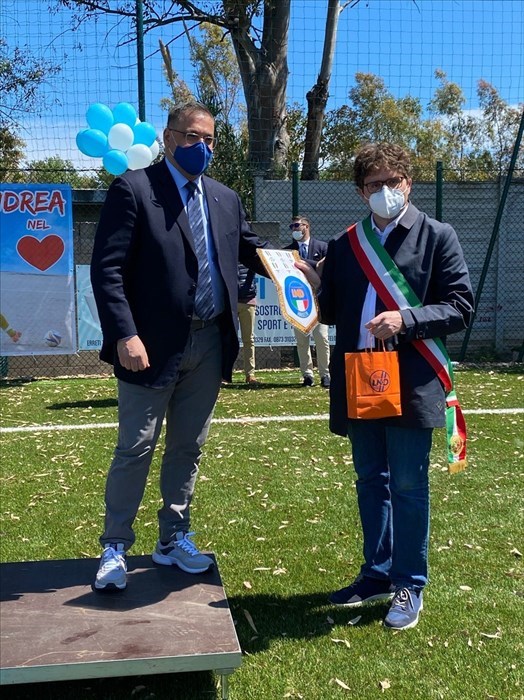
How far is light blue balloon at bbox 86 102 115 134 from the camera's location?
20.9 feet

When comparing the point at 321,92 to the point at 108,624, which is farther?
the point at 321,92

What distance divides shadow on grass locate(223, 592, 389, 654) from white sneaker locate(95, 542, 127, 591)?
61cm

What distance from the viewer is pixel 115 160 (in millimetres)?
6074

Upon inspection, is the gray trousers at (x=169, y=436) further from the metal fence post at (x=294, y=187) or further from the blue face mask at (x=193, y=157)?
the metal fence post at (x=294, y=187)

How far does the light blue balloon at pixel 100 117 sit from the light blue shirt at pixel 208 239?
10.3 ft

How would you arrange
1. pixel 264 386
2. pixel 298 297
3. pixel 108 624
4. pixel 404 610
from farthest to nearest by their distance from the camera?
pixel 264 386 < pixel 298 297 < pixel 404 610 < pixel 108 624

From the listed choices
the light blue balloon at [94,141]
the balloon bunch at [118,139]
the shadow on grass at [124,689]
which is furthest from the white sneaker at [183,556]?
the light blue balloon at [94,141]

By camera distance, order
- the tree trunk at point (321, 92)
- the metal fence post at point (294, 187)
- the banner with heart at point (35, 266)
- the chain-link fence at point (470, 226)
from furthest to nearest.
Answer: the tree trunk at point (321, 92), the chain-link fence at point (470, 226), the metal fence post at point (294, 187), the banner with heart at point (35, 266)

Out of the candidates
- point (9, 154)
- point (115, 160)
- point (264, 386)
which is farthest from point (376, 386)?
point (9, 154)

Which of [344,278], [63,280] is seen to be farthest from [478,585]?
[63,280]

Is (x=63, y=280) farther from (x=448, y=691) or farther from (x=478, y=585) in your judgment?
(x=448, y=691)

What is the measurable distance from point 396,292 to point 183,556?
5.22 ft

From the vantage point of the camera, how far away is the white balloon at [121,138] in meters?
6.02

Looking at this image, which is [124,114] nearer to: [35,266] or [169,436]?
[169,436]
